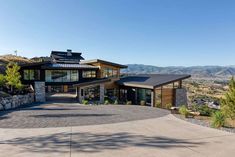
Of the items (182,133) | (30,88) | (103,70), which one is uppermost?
(103,70)

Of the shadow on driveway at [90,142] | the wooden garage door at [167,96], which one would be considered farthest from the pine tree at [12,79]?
the wooden garage door at [167,96]

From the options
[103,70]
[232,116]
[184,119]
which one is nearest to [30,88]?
[103,70]

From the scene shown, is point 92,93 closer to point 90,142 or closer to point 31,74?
point 31,74

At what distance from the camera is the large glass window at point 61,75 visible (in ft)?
86.4

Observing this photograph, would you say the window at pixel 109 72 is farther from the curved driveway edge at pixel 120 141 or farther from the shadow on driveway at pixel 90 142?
the shadow on driveway at pixel 90 142

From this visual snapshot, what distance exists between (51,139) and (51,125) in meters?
2.73

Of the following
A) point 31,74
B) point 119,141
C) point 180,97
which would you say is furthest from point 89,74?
point 119,141

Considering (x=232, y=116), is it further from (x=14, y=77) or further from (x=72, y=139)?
(x=14, y=77)

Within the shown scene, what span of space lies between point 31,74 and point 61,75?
377 centimetres

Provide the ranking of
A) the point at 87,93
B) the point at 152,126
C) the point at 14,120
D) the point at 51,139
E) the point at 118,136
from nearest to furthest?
1. the point at 51,139
2. the point at 118,136
3. the point at 152,126
4. the point at 14,120
5. the point at 87,93

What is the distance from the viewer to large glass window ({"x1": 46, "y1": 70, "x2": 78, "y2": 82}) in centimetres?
2633

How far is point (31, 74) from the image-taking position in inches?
990

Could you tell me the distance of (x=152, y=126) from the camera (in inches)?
450

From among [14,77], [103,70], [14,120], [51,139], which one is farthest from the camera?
[103,70]
